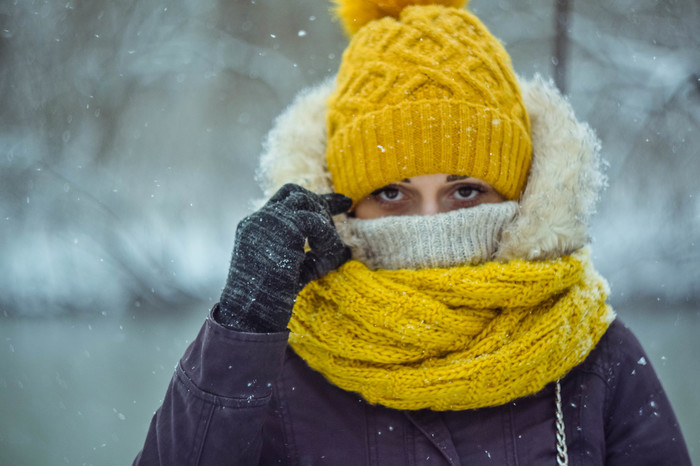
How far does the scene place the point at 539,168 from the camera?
1.46 meters

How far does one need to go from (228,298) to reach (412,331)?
0.43m

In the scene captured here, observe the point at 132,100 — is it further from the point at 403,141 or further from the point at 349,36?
the point at 403,141

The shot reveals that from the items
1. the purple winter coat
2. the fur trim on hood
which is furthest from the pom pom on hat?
the purple winter coat

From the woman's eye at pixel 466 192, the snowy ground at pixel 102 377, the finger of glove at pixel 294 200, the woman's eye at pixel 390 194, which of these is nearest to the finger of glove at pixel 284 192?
the finger of glove at pixel 294 200

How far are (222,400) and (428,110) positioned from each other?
2.83 feet

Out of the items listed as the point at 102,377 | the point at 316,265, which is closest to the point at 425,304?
the point at 316,265

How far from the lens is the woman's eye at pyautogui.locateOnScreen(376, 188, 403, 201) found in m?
1.48

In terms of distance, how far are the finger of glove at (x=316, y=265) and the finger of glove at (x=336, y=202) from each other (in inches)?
4.5

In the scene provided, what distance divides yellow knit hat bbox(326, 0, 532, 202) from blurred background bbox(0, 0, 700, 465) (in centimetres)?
317

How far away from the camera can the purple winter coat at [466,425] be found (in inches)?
45.6

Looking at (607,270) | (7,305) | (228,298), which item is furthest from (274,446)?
(7,305)

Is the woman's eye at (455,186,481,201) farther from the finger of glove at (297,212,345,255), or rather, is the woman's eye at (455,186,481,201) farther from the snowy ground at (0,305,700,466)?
the snowy ground at (0,305,700,466)

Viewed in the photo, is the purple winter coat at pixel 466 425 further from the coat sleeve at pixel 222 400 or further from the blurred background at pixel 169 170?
the blurred background at pixel 169 170

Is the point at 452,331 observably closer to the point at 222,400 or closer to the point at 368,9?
the point at 222,400
